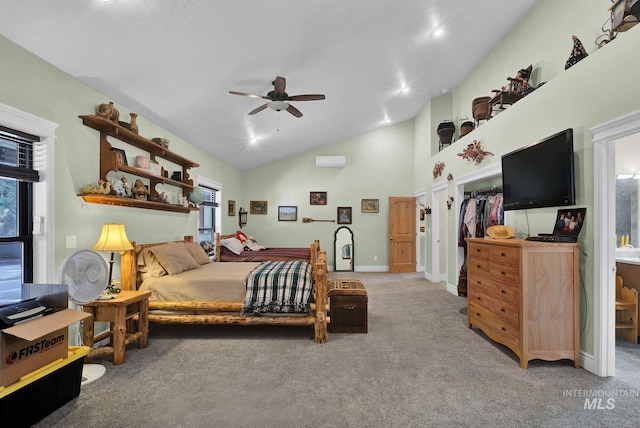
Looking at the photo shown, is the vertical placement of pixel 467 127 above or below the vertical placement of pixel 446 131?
below

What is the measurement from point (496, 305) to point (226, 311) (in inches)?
106

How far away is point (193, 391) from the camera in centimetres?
210

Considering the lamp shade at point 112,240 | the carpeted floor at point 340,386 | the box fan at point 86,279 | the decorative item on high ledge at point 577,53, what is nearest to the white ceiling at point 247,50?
the decorative item on high ledge at point 577,53

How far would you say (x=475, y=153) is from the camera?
4105 mm

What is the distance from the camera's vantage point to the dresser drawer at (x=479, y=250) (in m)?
2.97

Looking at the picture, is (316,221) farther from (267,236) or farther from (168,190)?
(168,190)

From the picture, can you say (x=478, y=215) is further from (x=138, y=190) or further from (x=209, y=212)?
(x=209, y=212)

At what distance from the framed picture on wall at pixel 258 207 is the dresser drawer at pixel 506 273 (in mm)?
5395

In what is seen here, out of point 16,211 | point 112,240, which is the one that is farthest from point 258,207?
point 16,211

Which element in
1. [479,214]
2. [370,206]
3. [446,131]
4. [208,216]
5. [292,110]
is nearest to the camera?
[292,110]

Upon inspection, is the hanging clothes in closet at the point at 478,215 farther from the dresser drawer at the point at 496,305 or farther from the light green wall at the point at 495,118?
the dresser drawer at the point at 496,305

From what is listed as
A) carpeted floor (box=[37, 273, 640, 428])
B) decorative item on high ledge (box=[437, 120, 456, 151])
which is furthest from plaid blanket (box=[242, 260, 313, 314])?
decorative item on high ledge (box=[437, 120, 456, 151])

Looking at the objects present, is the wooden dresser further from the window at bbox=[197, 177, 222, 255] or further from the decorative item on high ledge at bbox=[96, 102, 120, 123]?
the window at bbox=[197, 177, 222, 255]

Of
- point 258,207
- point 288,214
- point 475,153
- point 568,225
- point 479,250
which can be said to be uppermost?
point 475,153
